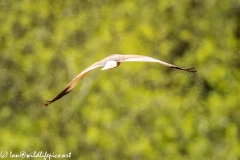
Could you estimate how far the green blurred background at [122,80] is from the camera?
2.46ft

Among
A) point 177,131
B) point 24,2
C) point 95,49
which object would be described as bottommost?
point 177,131

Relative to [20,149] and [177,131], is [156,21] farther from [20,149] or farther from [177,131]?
[20,149]

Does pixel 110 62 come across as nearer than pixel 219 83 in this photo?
Yes

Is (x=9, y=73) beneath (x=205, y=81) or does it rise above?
above

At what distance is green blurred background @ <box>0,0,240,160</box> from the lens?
75 centimetres

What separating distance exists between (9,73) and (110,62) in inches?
11.7

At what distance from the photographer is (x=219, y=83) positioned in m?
0.75

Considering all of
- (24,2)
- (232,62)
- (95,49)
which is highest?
(24,2)

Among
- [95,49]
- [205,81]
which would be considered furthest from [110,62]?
[205,81]

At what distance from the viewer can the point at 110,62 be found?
2.12 ft

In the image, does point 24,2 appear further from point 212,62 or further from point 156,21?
point 212,62

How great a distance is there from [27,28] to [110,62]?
271mm

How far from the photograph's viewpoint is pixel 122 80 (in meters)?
0.77

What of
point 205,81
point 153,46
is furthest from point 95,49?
point 205,81
